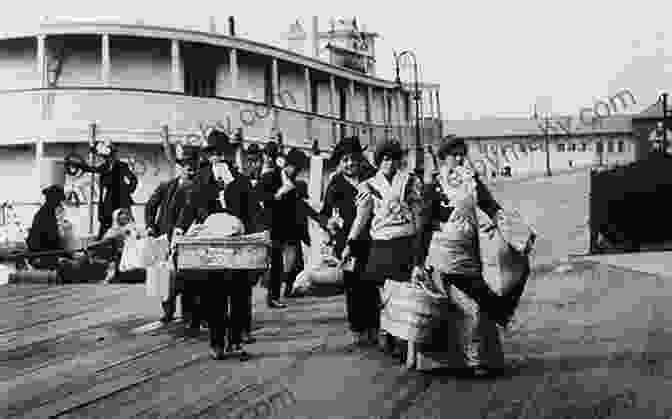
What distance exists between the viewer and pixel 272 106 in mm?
26781

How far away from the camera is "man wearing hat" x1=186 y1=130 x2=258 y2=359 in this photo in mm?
6961

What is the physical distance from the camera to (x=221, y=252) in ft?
22.2

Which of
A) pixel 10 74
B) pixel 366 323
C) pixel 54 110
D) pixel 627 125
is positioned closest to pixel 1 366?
pixel 366 323

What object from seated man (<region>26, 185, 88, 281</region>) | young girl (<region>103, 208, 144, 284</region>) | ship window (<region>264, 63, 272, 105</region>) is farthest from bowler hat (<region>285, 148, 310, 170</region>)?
ship window (<region>264, 63, 272, 105</region>)

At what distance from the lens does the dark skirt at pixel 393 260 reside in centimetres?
696

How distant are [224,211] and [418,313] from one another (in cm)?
235

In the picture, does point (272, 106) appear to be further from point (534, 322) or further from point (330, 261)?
point (534, 322)

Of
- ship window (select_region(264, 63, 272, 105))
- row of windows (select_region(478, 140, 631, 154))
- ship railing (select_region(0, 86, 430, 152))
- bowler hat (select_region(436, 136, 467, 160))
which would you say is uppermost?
row of windows (select_region(478, 140, 631, 154))

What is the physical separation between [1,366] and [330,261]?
5306 millimetres

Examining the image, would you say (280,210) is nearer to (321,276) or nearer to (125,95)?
(321,276)

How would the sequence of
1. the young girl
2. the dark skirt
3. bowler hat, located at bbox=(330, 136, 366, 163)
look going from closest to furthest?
the dark skirt → bowler hat, located at bbox=(330, 136, 366, 163) → the young girl

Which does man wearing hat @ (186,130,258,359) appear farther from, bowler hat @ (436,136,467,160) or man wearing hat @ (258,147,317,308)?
man wearing hat @ (258,147,317,308)

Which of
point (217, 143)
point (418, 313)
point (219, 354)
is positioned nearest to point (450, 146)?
point (418, 313)

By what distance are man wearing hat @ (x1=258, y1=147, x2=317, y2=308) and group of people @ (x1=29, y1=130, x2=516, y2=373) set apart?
1295mm
